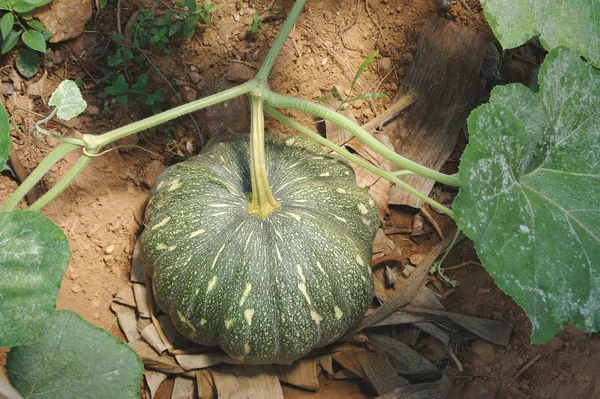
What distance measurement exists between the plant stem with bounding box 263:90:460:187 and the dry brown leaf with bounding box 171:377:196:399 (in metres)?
1.36

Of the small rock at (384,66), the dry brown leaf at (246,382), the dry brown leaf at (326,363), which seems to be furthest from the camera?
the small rock at (384,66)

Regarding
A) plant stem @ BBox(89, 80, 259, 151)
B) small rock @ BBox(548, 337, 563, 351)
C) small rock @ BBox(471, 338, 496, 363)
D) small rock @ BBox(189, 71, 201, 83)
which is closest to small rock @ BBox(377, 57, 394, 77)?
small rock @ BBox(189, 71, 201, 83)

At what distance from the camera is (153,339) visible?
104 inches

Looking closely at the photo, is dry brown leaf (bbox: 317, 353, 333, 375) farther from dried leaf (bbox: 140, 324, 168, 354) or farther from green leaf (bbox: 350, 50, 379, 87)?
green leaf (bbox: 350, 50, 379, 87)

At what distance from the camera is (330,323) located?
233 centimetres

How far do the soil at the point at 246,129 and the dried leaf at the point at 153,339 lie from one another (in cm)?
19

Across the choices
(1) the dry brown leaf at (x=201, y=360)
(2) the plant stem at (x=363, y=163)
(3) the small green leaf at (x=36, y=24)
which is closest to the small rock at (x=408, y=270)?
(2) the plant stem at (x=363, y=163)

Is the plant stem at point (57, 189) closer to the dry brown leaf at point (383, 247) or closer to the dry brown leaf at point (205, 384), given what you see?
the dry brown leaf at point (205, 384)

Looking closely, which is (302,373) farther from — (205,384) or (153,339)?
(153,339)

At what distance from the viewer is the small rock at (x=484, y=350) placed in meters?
2.69

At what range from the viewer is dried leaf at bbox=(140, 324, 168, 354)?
262 centimetres

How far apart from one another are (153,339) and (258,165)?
1.03 meters

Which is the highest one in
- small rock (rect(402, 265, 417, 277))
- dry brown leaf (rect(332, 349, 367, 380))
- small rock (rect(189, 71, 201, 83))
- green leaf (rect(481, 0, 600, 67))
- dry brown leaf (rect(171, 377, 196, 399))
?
green leaf (rect(481, 0, 600, 67))

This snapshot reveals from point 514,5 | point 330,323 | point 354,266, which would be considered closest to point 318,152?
point 354,266
